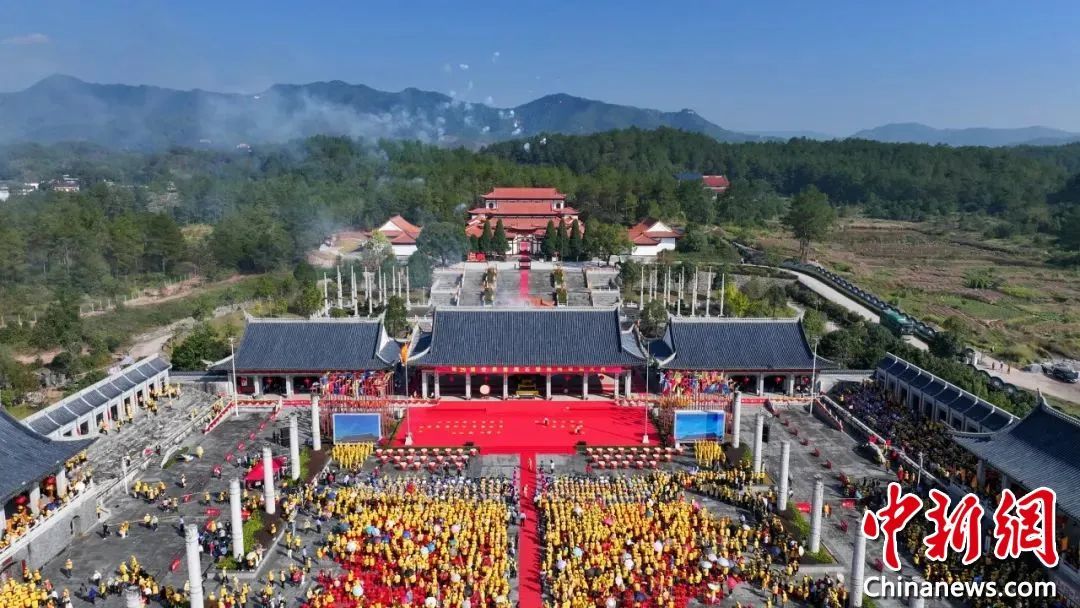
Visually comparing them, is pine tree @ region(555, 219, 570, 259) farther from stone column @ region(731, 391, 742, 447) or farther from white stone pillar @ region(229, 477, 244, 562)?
white stone pillar @ region(229, 477, 244, 562)

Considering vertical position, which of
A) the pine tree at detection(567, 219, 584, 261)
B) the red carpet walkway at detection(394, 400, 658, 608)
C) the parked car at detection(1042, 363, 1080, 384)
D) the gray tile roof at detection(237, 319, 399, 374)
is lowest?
the parked car at detection(1042, 363, 1080, 384)

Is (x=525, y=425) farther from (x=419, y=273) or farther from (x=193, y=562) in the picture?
(x=419, y=273)

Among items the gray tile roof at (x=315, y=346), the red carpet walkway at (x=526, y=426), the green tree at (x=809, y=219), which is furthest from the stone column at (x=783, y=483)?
the green tree at (x=809, y=219)

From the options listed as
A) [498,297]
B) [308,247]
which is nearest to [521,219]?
[308,247]

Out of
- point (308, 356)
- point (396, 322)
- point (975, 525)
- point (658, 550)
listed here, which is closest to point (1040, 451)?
point (975, 525)

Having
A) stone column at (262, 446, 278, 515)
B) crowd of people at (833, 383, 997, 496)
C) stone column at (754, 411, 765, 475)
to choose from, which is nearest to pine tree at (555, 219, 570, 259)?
crowd of people at (833, 383, 997, 496)

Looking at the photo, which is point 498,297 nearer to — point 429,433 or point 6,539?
point 429,433
